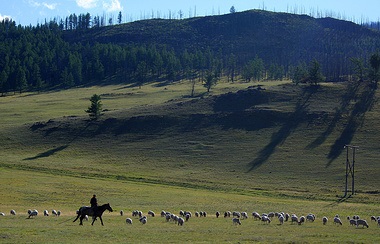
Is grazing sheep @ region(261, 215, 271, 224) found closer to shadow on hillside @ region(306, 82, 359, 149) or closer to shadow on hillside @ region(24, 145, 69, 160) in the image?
shadow on hillside @ region(306, 82, 359, 149)

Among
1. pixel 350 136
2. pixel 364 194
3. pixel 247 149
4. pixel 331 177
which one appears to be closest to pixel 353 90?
pixel 350 136

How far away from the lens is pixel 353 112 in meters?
116

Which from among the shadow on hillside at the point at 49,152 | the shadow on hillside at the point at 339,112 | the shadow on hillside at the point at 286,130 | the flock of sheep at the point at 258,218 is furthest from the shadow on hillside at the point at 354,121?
the shadow on hillside at the point at 49,152

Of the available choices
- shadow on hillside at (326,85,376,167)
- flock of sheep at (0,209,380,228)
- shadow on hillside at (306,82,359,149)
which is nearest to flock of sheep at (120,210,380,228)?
flock of sheep at (0,209,380,228)

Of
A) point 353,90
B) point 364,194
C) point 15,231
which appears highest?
point 353,90

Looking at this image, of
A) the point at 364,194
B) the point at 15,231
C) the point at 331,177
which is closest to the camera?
the point at 15,231

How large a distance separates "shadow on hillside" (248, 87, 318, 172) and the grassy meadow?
0.34 metres

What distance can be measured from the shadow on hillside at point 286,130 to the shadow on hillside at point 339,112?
6.05 meters

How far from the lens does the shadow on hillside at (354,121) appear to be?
96.5 meters

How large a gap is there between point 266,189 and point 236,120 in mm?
41747

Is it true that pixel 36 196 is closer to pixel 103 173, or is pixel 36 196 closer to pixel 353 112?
pixel 103 173

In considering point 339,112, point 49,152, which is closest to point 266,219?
point 49,152

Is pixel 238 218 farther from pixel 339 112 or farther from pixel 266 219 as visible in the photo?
pixel 339 112

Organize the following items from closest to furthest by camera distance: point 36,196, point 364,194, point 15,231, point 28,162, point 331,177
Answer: point 15,231
point 36,196
point 364,194
point 331,177
point 28,162
